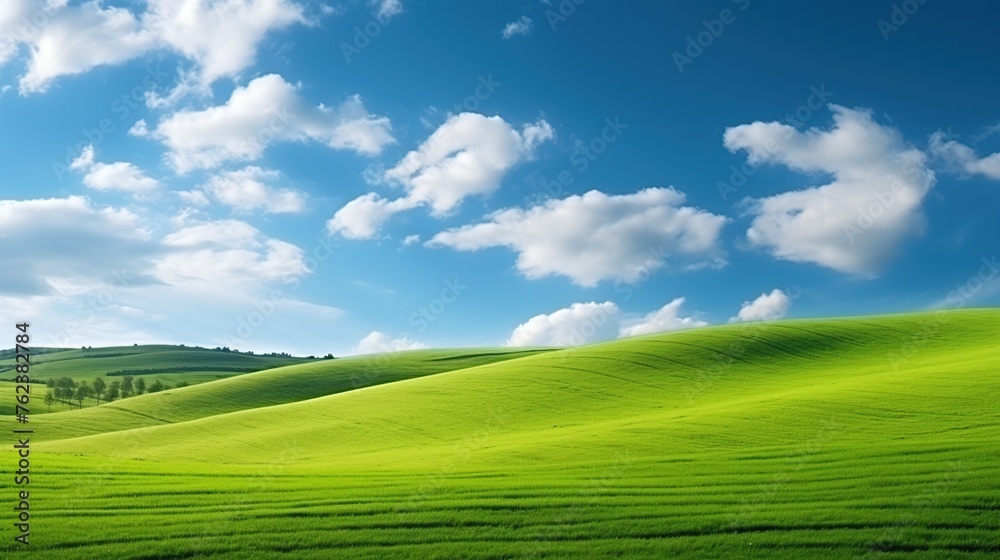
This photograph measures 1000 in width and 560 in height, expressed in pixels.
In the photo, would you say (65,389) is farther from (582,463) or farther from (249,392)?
(582,463)

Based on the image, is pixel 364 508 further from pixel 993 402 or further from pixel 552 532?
pixel 993 402

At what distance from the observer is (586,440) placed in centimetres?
2992

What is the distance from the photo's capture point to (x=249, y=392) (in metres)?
66.6

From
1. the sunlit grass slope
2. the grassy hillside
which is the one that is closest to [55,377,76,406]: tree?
the sunlit grass slope

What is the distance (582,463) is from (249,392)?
50831 mm

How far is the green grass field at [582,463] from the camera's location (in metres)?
13.1

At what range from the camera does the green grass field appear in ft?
42.8

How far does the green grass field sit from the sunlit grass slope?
470mm

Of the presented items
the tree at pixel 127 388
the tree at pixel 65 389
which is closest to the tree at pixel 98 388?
the tree at pixel 65 389

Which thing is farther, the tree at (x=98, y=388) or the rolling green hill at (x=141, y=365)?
the rolling green hill at (x=141, y=365)

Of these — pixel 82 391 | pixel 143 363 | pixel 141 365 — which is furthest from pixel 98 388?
pixel 143 363

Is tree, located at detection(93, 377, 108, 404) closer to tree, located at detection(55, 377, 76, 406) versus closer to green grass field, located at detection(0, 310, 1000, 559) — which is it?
tree, located at detection(55, 377, 76, 406)

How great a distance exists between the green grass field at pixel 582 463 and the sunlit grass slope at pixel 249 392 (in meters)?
0.47

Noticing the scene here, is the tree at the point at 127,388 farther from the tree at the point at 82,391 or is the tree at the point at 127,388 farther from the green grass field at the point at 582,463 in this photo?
the green grass field at the point at 582,463
